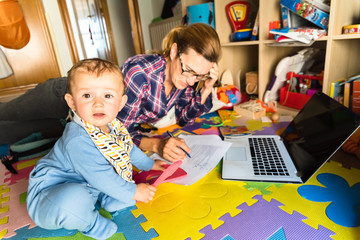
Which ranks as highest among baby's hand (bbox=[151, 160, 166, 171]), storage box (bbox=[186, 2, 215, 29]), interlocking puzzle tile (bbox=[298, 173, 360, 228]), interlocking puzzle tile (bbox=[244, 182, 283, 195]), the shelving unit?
storage box (bbox=[186, 2, 215, 29])

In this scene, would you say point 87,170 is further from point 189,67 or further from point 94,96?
point 189,67

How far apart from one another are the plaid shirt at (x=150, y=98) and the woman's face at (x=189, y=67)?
0.10 meters

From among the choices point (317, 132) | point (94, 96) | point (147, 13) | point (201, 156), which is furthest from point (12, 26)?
point (317, 132)

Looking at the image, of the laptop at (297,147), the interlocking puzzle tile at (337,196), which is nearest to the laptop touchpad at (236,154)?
the laptop at (297,147)

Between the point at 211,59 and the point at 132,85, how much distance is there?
33 cm

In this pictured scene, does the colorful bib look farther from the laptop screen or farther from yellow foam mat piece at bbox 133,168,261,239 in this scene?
the laptop screen

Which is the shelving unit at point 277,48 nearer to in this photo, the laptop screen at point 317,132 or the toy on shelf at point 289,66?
the toy on shelf at point 289,66

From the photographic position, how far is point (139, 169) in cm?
82

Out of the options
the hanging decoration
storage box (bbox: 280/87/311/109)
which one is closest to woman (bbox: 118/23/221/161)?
storage box (bbox: 280/87/311/109)

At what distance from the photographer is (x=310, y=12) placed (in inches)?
38.6

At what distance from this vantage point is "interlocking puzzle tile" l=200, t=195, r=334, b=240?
0.51 meters

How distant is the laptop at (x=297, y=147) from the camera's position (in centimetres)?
65

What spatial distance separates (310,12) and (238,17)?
459 millimetres

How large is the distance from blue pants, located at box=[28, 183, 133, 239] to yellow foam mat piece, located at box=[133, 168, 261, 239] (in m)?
0.10
